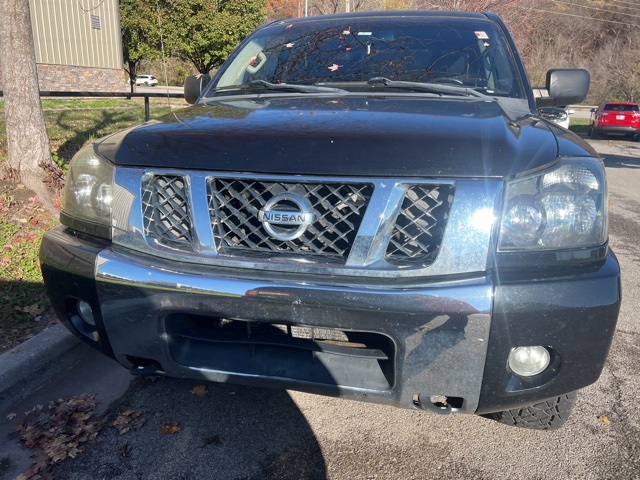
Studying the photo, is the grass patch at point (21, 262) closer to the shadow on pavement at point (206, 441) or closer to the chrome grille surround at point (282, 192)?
the shadow on pavement at point (206, 441)

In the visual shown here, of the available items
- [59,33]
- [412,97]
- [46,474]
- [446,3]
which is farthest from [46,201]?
[59,33]

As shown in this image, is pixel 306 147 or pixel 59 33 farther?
pixel 59 33

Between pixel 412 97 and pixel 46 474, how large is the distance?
232cm

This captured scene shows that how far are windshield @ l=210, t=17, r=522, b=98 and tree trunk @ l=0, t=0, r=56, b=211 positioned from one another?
107 inches

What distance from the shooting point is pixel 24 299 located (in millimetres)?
3641

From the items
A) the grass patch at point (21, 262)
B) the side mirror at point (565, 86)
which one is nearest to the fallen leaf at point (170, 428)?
the grass patch at point (21, 262)

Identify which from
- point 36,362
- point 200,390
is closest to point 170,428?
point 200,390

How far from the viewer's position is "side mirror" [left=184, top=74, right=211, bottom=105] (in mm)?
3598

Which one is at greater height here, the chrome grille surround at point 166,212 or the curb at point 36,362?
the chrome grille surround at point 166,212

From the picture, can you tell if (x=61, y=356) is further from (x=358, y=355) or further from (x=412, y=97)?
(x=412, y=97)

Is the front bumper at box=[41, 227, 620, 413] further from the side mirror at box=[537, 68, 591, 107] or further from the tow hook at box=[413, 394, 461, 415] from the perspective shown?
the side mirror at box=[537, 68, 591, 107]

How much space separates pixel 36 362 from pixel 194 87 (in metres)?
1.93

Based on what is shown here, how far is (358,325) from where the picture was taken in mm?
1862

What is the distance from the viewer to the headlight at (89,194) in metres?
2.23
